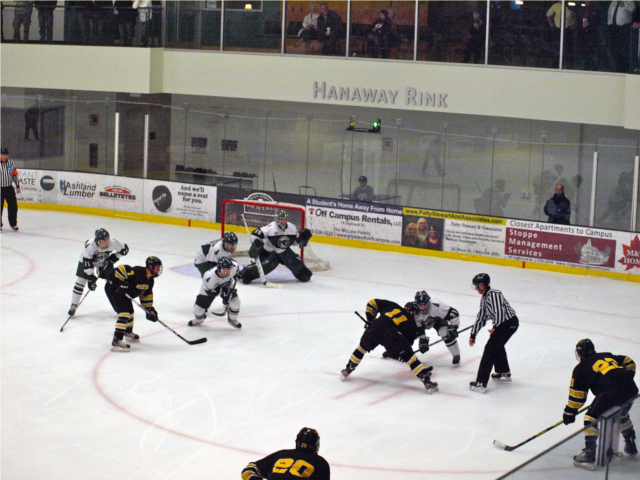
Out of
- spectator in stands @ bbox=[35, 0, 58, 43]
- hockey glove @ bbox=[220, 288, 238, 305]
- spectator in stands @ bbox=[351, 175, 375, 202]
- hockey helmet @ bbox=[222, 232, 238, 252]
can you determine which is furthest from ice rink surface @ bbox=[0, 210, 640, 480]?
spectator in stands @ bbox=[35, 0, 58, 43]

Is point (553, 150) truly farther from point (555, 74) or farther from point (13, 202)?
point (13, 202)

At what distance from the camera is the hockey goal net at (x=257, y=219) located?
14.6 meters

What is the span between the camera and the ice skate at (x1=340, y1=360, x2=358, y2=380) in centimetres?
916

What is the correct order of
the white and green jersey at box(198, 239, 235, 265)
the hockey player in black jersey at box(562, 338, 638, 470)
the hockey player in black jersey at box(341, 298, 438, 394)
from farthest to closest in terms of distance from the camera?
the white and green jersey at box(198, 239, 235, 265)
the hockey player in black jersey at box(341, 298, 438, 394)
the hockey player in black jersey at box(562, 338, 638, 470)

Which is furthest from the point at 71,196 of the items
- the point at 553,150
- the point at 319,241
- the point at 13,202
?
the point at 553,150

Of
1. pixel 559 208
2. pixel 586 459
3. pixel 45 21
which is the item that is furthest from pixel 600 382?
pixel 45 21

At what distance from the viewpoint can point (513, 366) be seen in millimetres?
9961

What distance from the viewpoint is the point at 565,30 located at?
51.8 ft

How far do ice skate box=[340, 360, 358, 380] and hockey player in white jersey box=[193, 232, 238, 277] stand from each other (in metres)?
2.68

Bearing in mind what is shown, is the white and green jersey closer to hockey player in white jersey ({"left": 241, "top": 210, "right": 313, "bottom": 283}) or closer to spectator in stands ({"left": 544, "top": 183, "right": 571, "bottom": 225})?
hockey player in white jersey ({"left": 241, "top": 210, "right": 313, "bottom": 283})

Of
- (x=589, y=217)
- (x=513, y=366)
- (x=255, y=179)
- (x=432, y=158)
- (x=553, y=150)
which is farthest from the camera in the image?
(x=255, y=179)

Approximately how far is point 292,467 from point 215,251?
A: 6788 mm

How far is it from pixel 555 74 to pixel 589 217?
8.32ft

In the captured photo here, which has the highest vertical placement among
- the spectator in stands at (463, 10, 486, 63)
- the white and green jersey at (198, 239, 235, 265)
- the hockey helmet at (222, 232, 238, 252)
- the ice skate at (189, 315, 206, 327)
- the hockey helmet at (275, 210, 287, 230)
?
the spectator in stands at (463, 10, 486, 63)
